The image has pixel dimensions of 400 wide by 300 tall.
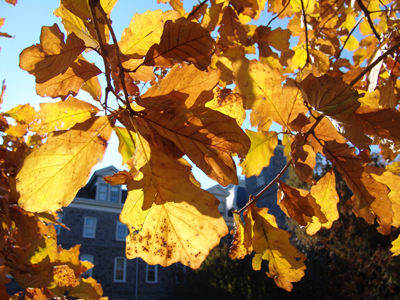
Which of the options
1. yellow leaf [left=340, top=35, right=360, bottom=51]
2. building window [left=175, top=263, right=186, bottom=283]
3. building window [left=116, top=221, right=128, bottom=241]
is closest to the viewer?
yellow leaf [left=340, top=35, right=360, bottom=51]

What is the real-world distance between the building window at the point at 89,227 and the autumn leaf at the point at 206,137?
546 inches

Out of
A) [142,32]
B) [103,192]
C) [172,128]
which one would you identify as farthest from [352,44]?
[103,192]

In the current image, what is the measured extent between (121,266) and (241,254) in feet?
45.2

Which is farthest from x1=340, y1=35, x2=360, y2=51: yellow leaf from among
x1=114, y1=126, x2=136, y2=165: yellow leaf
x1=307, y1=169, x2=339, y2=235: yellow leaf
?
x1=114, y1=126, x2=136, y2=165: yellow leaf

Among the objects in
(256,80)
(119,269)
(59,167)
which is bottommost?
(119,269)

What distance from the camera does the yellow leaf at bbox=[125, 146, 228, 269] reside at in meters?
0.47

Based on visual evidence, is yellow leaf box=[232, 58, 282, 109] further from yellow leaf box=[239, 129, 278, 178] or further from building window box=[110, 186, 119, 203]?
building window box=[110, 186, 119, 203]

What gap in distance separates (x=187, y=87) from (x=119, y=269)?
14.1 m

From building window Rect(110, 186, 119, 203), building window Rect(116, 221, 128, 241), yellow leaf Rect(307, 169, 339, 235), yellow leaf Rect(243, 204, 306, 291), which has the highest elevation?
building window Rect(110, 186, 119, 203)

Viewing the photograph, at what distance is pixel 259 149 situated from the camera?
834mm

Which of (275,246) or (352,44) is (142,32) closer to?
(275,246)

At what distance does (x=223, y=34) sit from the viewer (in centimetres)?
108

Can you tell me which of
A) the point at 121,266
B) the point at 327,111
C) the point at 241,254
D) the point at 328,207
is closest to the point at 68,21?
the point at 327,111

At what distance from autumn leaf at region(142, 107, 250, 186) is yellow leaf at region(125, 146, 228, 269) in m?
0.05
